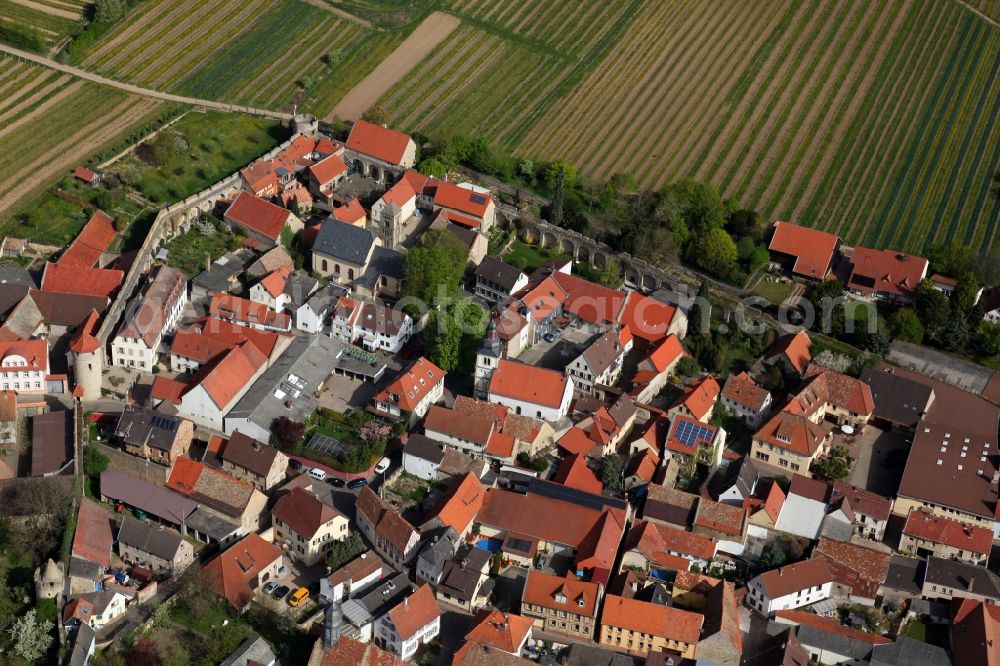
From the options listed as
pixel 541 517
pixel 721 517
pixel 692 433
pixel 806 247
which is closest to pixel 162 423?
pixel 541 517

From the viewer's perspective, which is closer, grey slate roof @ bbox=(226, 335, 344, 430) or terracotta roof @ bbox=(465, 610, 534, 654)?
terracotta roof @ bbox=(465, 610, 534, 654)

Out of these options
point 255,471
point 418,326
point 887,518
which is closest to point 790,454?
point 887,518

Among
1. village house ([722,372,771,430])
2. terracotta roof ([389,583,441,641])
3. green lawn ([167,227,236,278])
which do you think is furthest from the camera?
green lawn ([167,227,236,278])

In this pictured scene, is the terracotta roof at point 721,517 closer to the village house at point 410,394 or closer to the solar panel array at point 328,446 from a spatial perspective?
the village house at point 410,394

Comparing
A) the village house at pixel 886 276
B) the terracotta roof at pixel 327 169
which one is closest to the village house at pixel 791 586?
the village house at pixel 886 276

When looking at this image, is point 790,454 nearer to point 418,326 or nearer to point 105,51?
point 418,326

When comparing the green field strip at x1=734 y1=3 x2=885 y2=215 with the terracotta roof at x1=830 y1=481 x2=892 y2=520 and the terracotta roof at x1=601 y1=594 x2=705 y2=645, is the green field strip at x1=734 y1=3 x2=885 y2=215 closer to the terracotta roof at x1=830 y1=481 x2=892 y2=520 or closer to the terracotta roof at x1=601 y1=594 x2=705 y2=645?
the terracotta roof at x1=830 y1=481 x2=892 y2=520

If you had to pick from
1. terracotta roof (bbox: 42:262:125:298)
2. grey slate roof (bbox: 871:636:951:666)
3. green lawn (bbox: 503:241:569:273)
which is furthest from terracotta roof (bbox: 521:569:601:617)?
terracotta roof (bbox: 42:262:125:298)
